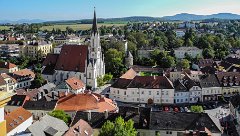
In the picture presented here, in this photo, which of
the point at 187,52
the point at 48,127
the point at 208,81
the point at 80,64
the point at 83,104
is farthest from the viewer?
the point at 187,52

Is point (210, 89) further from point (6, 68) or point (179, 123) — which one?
point (6, 68)

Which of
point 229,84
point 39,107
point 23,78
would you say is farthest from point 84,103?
point 229,84

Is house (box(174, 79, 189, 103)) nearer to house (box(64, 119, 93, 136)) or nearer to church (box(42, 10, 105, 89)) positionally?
church (box(42, 10, 105, 89))

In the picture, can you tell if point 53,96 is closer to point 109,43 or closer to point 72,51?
point 72,51

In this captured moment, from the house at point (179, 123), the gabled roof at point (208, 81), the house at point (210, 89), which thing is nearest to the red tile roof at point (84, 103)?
the house at point (179, 123)

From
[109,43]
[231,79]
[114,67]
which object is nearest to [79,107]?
[231,79]

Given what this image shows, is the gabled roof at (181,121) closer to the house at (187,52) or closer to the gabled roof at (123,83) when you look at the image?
the gabled roof at (123,83)
